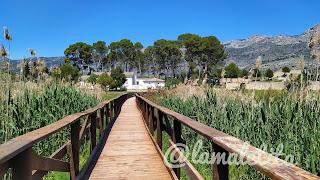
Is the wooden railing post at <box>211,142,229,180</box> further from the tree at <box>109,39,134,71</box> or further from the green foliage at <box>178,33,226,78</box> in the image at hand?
the tree at <box>109,39,134,71</box>

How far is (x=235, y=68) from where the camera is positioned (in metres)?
90.1

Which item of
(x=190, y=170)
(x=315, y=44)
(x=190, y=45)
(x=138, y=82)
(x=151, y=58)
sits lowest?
(x=190, y=170)

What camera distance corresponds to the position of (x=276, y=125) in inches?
213

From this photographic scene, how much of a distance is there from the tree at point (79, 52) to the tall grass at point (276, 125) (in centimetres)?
10187

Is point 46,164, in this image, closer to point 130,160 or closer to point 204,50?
point 130,160

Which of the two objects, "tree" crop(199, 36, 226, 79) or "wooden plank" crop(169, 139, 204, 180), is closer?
"wooden plank" crop(169, 139, 204, 180)

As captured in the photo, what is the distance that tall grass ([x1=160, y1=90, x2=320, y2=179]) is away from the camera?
4336mm

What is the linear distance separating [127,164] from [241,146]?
4406 millimetres

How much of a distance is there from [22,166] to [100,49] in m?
109

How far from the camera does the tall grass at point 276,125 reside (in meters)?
4.34

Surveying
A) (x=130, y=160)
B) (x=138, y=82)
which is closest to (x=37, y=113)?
(x=130, y=160)

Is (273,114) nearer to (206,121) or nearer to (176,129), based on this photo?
(176,129)

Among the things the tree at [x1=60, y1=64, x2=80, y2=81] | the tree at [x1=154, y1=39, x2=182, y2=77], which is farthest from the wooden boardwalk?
the tree at [x1=154, y1=39, x2=182, y2=77]

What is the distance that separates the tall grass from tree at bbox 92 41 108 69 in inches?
4056
